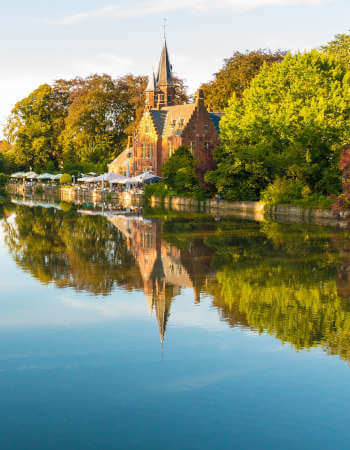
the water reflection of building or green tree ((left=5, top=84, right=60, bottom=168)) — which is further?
green tree ((left=5, top=84, right=60, bottom=168))

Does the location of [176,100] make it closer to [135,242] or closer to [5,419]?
[135,242]

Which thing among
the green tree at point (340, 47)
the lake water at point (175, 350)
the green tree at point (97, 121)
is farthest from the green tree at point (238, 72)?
the lake water at point (175, 350)

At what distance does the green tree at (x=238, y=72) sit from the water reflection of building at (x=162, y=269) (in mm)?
57132

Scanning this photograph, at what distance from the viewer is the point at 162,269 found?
2466 cm

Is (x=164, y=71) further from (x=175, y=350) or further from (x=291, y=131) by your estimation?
(x=175, y=350)

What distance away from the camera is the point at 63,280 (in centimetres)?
2242

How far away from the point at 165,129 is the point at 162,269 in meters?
72.9

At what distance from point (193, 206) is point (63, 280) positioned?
41047mm

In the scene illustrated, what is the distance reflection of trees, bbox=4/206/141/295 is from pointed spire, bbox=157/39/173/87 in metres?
62.0

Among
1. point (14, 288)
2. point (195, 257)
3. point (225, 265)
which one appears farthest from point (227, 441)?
point (195, 257)

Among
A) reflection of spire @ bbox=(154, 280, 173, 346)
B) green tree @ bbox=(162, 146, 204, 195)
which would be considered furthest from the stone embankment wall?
reflection of spire @ bbox=(154, 280, 173, 346)

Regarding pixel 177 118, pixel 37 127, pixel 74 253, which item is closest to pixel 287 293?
pixel 74 253

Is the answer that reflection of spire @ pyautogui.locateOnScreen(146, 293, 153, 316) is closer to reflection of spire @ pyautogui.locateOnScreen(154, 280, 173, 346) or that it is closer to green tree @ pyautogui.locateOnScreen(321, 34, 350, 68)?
reflection of spire @ pyautogui.locateOnScreen(154, 280, 173, 346)

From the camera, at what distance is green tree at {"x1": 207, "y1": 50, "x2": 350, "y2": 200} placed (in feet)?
177
